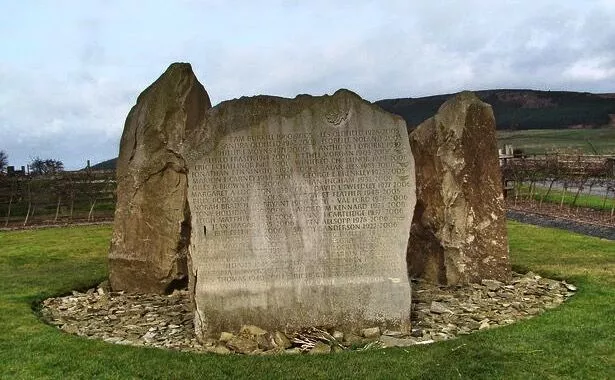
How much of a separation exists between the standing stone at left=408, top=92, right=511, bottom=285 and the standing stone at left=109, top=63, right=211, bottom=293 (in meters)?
4.59

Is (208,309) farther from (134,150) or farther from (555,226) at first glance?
(555,226)

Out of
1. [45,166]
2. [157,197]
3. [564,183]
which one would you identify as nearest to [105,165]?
[45,166]

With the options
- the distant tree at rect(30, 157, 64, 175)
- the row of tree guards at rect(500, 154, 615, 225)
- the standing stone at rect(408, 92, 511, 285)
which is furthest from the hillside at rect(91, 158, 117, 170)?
the standing stone at rect(408, 92, 511, 285)

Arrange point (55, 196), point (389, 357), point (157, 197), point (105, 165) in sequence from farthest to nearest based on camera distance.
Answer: point (105, 165) → point (55, 196) → point (157, 197) → point (389, 357)

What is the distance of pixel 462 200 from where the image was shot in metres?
11.7

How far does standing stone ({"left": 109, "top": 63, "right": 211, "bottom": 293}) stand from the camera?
11.9 metres

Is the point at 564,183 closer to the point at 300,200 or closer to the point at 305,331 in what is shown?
the point at 300,200

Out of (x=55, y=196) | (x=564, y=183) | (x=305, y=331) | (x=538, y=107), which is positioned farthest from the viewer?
(x=538, y=107)

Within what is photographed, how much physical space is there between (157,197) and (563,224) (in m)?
15.2

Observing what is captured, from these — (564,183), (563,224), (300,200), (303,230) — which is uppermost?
(300,200)

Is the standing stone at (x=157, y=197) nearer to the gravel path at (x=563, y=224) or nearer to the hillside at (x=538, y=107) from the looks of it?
the gravel path at (x=563, y=224)

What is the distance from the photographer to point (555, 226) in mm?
21406

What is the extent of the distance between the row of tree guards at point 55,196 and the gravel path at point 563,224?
1769 centimetres

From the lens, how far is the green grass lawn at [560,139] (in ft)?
182
